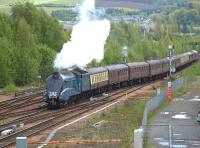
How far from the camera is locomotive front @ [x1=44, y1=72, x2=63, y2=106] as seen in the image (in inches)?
1513

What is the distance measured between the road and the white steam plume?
8.92 m

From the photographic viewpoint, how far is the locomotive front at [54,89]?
3844 centimetres

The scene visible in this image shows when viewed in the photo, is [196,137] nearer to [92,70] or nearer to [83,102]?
[83,102]

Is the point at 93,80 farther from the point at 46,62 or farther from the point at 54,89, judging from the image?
the point at 46,62

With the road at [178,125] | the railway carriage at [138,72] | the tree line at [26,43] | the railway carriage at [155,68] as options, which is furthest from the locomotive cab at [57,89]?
the railway carriage at [155,68]

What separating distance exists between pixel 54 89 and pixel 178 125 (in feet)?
48.8

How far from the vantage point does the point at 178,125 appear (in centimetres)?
2533

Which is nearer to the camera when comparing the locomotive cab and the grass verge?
the grass verge

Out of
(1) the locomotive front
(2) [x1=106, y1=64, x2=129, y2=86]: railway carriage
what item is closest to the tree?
(2) [x1=106, y1=64, x2=129, y2=86]: railway carriage

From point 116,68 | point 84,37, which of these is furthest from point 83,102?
point 116,68

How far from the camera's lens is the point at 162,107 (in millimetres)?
40062

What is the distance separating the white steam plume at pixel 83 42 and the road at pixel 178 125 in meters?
8.92

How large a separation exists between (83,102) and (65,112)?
6.77 metres

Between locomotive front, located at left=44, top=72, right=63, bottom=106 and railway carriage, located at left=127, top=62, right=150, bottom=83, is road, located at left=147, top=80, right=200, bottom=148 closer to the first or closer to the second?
locomotive front, located at left=44, top=72, right=63, bottom=106
